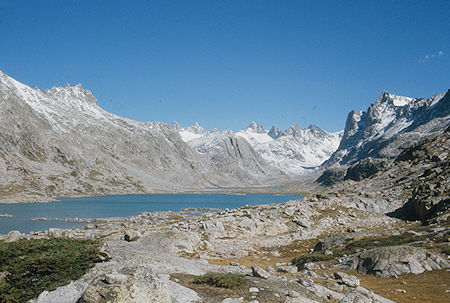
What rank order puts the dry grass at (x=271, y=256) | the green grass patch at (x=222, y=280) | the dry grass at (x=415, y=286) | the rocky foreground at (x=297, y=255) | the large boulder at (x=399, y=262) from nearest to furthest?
the rocky foreground at (x=297, y=255) → the green grass patch at (x=222, y=280) → the dry grass at (x=415, y=286) → the large boulder at (x=399, y=262) → the dry grass at (x=271, y=256)

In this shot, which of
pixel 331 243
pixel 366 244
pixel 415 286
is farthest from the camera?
pixel 331 243

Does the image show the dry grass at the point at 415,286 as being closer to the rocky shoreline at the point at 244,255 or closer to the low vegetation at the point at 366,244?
the rocky shoreline at the point at 244,255

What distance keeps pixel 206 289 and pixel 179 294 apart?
189 cm

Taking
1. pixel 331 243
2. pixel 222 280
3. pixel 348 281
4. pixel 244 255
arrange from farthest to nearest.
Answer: pixel 244 255, pixel 331 243, pixel 348 281, pixel 222 280

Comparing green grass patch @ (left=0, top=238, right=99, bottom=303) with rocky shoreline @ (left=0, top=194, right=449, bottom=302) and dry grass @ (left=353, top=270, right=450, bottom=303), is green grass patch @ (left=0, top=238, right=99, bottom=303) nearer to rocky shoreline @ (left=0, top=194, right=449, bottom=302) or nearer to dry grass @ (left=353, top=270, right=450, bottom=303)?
rocky shoreline @ (left=0, top=194, right=449, bottom=302)

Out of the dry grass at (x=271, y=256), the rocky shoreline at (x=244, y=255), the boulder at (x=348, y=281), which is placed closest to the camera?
the rocky shoreline at (x=244, y=255)

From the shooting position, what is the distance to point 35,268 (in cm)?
1520

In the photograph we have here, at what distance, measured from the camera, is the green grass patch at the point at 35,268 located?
46.0ft

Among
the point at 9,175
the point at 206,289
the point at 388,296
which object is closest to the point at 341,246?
the point at 388,296

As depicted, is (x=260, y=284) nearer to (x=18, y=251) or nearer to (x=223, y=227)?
(x=18, y=251)

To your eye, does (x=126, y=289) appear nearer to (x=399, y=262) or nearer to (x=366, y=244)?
(x=399, y=262)

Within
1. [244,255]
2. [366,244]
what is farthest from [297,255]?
[366,244]

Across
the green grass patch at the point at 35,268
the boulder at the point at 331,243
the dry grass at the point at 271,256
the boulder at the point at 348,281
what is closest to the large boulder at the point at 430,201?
the boulder at the point at 331,243

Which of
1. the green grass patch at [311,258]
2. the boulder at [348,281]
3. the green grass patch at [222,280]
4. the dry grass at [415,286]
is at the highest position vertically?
the green grass patch at [222,280]
